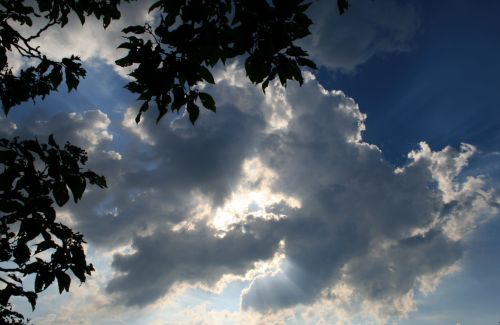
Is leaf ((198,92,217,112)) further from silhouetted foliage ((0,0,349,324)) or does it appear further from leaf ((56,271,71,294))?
leaf ((56,271,71,294))

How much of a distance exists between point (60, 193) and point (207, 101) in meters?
2.09

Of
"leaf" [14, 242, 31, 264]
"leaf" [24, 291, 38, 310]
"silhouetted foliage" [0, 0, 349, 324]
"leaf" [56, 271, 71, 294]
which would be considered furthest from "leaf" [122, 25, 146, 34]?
"leaf" [24, 291, 38, 310]

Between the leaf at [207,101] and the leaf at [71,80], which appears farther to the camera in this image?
the leaf at [71,80]

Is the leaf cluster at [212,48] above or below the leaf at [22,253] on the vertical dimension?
Answer: above

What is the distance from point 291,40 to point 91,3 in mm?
4350

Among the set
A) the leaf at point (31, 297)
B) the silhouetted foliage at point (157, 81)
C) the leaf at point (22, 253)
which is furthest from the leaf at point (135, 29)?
the leaf at point (31, 297)

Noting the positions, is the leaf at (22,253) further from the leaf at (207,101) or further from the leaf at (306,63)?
the leaf at (306,63)

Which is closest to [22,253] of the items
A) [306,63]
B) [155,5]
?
[155,5]

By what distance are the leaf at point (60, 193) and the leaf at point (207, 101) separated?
2.00 metres

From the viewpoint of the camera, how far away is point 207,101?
4008 millimetres

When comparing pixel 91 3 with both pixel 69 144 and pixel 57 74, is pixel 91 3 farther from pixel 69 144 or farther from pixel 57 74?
A: pixel 69 144

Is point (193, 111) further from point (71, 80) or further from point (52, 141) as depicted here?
point (71, 80)

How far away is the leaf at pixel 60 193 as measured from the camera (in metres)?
Answer: 4.17

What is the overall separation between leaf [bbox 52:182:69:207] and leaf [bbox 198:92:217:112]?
2.00 meters
